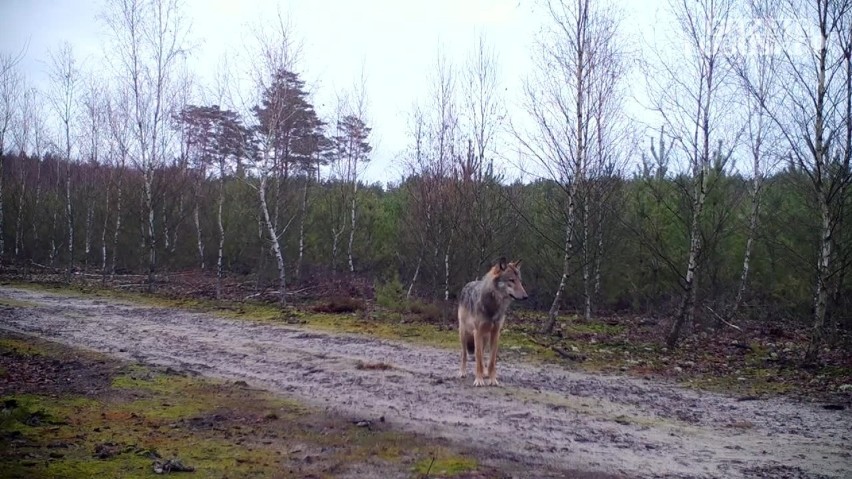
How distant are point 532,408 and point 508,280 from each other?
2578 mm

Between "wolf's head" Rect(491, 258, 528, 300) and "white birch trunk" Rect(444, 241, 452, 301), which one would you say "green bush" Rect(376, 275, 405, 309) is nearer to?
"white birch trunk" Rect(444, 241, 452, 301)

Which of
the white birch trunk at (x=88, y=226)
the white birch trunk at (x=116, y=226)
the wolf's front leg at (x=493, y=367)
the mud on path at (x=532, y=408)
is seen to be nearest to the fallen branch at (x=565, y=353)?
the mud on path at (x=532, y=408)

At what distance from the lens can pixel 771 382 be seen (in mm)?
11500

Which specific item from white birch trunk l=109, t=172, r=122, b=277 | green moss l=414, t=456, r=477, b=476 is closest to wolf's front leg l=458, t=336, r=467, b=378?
green moss l=414, t=456, r=477, b=476

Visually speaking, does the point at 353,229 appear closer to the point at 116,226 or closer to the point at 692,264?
the point at 116,226

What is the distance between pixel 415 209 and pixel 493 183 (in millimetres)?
3609

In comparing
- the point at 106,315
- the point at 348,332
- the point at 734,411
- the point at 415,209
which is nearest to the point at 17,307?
the point at 106,315

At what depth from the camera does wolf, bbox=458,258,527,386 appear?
1039 cm

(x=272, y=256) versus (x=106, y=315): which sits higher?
(x=272, y=256)

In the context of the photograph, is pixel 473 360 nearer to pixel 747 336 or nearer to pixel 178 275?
pixel 747 336

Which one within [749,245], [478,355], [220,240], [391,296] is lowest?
[478,355]

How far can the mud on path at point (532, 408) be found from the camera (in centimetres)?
651

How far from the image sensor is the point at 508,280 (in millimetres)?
10727

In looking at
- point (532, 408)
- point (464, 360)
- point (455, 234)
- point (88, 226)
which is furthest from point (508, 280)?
point (88, 226)
